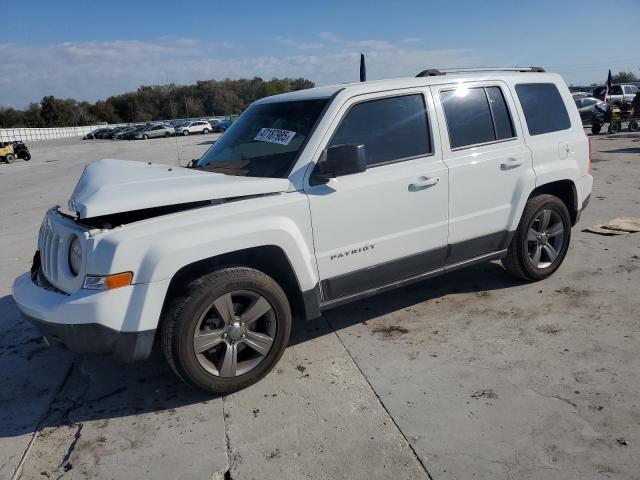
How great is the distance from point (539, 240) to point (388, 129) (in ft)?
6.61

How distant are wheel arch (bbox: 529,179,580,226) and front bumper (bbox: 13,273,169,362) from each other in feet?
11.7

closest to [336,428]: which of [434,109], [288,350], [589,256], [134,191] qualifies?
[288,350]

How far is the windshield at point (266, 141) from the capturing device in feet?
11.9

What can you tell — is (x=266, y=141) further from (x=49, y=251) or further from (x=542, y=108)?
(x=542, y=108)

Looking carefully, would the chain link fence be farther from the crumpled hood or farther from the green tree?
the crumpled hood

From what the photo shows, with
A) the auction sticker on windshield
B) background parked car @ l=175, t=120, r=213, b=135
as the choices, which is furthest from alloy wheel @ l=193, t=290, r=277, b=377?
background parked car @ l=175, t=120, r=213, b=135

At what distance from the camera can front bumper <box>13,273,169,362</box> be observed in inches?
113

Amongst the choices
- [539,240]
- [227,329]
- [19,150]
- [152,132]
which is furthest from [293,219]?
[152,132]

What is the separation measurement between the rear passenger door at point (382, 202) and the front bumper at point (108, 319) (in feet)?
3.79

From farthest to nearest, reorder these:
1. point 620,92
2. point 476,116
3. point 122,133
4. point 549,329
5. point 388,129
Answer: point 122,133 → point 620,92 → point 476,116 → point 549,329 → point 388,129

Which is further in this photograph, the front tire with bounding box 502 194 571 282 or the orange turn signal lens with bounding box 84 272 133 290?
the front tire with bounding box 502 194 571 282

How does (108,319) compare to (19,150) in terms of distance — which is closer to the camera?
(108,319)

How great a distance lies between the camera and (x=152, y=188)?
3.18 meters

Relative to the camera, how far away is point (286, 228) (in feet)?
10.8
